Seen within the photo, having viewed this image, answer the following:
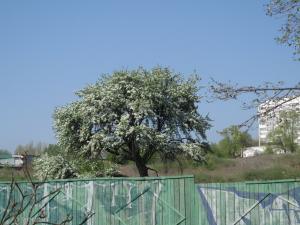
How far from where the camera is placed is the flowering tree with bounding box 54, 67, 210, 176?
3297cm

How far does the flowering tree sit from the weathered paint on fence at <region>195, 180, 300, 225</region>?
57.4ft

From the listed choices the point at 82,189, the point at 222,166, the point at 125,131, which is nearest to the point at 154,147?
the point at 125,131

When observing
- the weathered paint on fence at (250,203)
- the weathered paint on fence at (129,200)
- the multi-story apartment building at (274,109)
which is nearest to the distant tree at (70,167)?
the weathered paint on fence at (129,200)

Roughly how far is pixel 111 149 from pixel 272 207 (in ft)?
67.3

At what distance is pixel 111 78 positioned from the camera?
34344 millimetres

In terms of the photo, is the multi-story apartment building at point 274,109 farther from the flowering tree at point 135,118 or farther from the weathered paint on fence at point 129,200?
the flowering tree at point 135,118

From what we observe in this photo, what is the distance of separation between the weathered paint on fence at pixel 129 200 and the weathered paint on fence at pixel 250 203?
44 cm

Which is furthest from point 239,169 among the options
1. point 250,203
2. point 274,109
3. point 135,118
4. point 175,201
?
point 274,109

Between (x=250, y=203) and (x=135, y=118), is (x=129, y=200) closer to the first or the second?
(x=250, y=203)

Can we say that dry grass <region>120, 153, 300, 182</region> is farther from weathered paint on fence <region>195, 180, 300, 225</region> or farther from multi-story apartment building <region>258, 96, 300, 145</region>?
multi-story apartment building <region>258, 96, 300, 145</region>

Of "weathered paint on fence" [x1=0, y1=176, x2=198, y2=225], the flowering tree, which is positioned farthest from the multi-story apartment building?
the flowering tree

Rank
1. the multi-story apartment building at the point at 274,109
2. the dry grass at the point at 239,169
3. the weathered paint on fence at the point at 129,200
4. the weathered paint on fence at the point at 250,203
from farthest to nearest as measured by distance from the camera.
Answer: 1. the dry grass at the point at 239,169
2. the weathered paint on fence at the point at 129,200
3. the weathered paint on fence at the point at 250,203
4. the multi-story apartment building at the point at 274,109

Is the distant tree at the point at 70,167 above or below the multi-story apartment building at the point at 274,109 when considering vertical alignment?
below

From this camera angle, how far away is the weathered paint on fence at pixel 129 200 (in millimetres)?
15039
